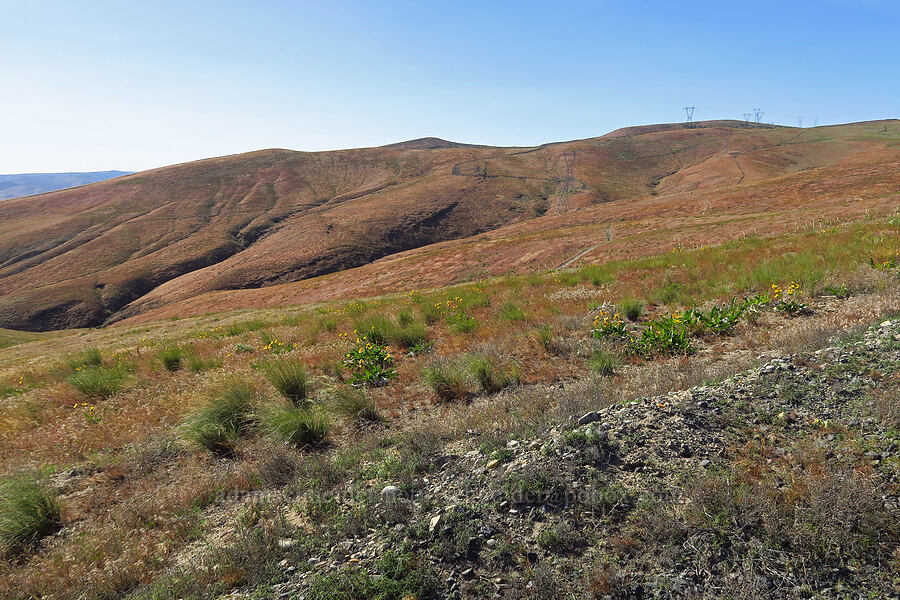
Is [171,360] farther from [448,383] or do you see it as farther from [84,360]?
[448,383]

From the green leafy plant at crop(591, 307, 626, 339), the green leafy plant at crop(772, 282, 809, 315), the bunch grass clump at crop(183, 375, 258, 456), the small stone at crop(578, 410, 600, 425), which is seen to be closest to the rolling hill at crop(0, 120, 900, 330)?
the green leafy plant at crop(772, 282, 809, 315)

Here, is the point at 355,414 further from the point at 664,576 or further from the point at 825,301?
the point at 825,301

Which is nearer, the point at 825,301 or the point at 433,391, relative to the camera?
the point at 433,391

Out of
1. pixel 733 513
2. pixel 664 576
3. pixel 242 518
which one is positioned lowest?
pixel 242 518

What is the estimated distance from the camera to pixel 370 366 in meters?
7.28

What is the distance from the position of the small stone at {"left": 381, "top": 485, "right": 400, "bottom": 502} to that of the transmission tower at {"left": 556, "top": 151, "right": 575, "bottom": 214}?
7587cm

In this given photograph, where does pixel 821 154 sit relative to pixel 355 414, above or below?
above

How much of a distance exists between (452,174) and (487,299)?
3811 inches

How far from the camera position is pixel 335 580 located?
2715 millimetres

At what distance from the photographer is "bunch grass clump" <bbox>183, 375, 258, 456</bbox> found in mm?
5312

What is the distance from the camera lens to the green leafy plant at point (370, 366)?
697cm

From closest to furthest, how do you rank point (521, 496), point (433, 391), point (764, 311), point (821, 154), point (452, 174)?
point (521, 496) < point (433, 391) < point (764, 311) < point (821, 154) < point (452, 174)

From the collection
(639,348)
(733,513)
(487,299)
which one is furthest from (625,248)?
(733,513)

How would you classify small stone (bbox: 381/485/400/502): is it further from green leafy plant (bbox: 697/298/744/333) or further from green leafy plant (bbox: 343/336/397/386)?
green leafy plant (bbox: 697/298/744/333)
